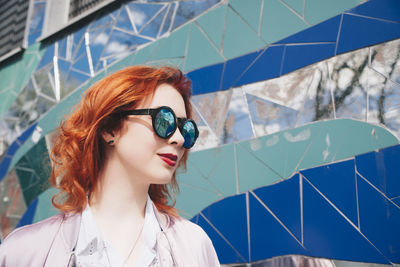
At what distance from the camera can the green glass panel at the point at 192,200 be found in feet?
7.43

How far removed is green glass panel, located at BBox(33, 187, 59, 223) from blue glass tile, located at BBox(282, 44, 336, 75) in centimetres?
233

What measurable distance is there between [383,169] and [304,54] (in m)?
0.80

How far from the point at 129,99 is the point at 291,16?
4.34 feet

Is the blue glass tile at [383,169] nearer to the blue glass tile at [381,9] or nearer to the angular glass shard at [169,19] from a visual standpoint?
the blue glass tile at [381,9]

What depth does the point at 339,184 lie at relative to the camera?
175 centimetres

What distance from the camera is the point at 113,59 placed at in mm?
3037

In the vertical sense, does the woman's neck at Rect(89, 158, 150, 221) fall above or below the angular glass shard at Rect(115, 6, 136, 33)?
below

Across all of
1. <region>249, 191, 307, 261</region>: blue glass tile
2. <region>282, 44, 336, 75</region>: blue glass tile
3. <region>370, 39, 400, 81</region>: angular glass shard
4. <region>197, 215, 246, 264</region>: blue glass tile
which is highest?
<region>282, 44, 336, 75</region>: blue glass tile

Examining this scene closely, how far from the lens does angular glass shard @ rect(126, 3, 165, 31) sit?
2849 millimetres

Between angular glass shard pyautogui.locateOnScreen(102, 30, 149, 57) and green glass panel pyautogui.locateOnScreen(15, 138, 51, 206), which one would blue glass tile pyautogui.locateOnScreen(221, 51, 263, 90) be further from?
green glass panel pyautogui.locateOnScreen(15, 138, 51, 206)

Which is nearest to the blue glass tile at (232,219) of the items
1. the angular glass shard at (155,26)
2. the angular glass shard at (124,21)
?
the angular glass shard at (155,26)

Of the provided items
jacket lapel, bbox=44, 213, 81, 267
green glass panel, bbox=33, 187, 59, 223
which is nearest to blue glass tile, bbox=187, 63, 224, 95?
jacket lapel, bbox=44, 213, 81, 267

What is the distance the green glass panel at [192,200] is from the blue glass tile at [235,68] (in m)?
0.75

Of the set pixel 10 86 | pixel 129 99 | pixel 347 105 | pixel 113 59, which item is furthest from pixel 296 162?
pixel 10 86
